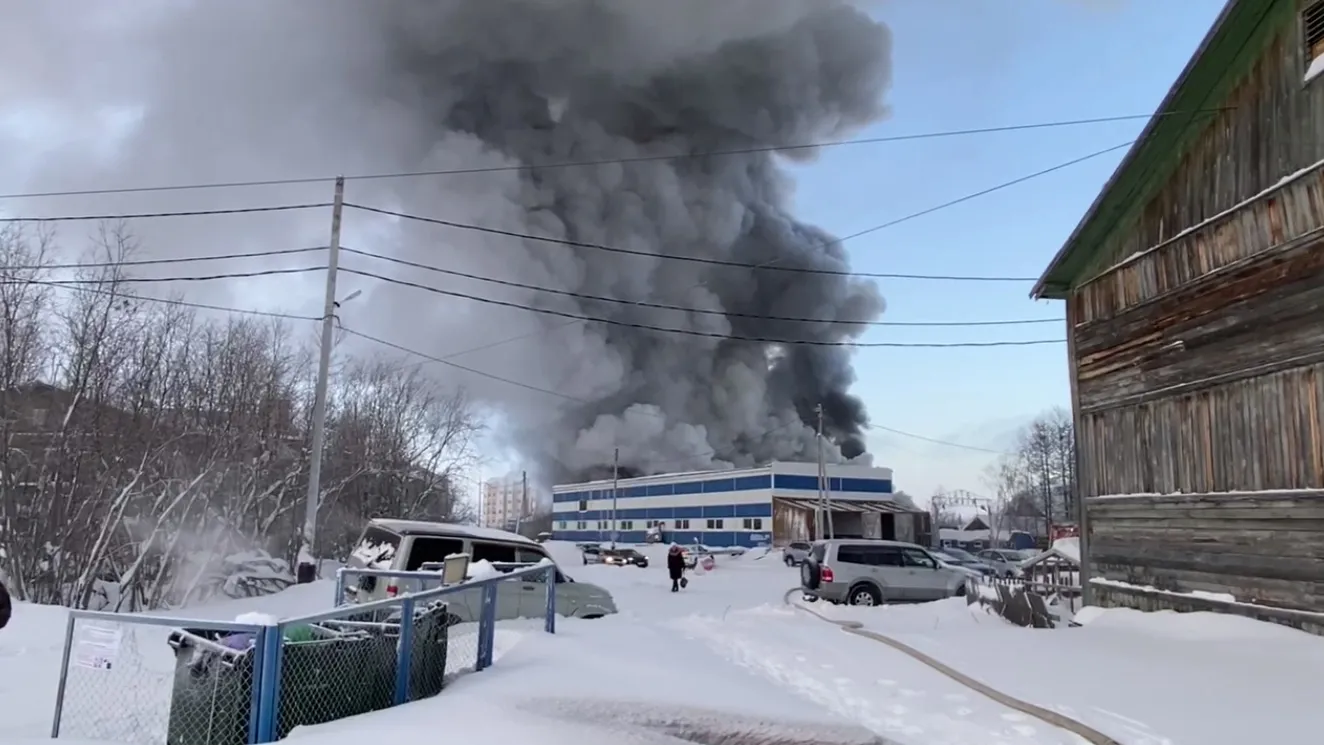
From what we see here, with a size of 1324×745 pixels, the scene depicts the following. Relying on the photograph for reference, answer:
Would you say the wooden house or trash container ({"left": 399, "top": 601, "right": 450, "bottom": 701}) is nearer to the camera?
trash container ({"left": 399, "top": 601, "right": 450, "bottom": 701})

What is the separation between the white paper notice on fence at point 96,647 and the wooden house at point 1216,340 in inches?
431

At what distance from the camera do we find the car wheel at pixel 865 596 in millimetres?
19234

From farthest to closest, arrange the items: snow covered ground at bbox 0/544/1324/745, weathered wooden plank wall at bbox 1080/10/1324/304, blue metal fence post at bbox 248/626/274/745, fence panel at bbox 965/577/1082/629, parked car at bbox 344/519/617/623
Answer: fence panel at bbox 965/577/1082/629 < parked car at bbox 344/519/617/623 < weathered wooden plank wall at bbox 1080/10/1324/304 < snow covered ground at bbox 0/544/1324/745 < blue metal fence post at bbox 248/626/274/745

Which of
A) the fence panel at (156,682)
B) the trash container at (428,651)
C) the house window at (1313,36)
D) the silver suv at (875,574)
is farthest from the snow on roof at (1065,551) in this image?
the fence panel at (156,682)

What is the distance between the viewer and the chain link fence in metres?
5.58

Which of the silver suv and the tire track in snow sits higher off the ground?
the silver suv

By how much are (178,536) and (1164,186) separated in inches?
757

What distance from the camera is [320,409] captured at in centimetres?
1833

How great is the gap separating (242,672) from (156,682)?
6.10 feet

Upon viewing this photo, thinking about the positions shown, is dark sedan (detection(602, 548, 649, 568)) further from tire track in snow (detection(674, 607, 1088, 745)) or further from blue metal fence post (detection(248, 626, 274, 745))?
blue metal fence post (detection(248, 626, 274, 745))

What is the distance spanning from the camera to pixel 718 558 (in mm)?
53219

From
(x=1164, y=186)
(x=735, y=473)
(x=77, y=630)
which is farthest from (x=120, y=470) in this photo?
(x=735, y=473)

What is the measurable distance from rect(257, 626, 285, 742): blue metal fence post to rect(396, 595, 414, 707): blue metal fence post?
1.02 metres

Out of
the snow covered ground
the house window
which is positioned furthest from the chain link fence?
the house window
